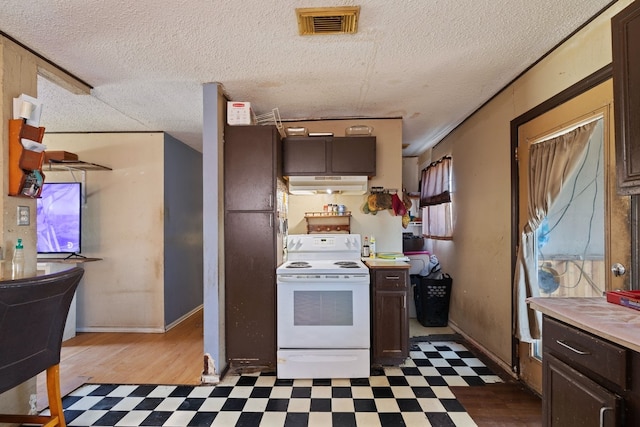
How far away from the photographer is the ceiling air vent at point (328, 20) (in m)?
1.73

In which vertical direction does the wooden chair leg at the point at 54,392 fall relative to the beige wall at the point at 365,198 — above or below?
below

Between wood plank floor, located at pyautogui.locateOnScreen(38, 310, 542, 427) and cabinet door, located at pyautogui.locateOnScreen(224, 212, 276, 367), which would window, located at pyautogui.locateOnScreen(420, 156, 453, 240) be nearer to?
wood plank floor, located at pyautogui.locateOnScreen(38, 310, 542, 427)

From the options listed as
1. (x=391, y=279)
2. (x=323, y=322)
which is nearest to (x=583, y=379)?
(x=391, y=279)

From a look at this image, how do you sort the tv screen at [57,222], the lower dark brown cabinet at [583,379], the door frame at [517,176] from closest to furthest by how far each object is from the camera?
the lower dark brown cabinet at [583,379]
the door frame at [517,176]
the tv screen at [57,222]

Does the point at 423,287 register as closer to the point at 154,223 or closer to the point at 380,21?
the point at 380,21

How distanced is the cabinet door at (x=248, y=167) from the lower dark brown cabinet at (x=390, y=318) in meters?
1.23

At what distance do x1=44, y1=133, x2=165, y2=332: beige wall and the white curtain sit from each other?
12.5 ft

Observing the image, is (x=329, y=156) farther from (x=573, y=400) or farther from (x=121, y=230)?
(x=121, y=230)

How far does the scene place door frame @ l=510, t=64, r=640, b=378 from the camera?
1.56 meters

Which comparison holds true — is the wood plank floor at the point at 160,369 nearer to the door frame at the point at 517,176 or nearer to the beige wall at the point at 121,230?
the beige wall at the point at 121,230

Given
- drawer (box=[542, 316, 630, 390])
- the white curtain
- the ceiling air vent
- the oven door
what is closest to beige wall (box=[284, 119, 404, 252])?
the oven door

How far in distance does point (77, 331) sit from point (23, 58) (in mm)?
3232

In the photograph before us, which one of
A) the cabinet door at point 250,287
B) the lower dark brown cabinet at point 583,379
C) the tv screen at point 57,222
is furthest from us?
the tv screen at point 57,222

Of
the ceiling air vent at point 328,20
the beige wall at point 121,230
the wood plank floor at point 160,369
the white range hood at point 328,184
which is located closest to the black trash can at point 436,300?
the wood plank floor at point 160,369
